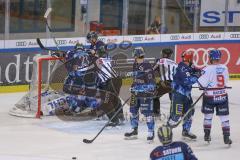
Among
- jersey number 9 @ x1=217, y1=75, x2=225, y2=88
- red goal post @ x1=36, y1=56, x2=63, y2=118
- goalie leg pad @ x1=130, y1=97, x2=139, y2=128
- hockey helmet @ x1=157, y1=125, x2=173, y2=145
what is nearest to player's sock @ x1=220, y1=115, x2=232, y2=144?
jersey number 9 @ x1=217, y1=75, x2=225, y2=88

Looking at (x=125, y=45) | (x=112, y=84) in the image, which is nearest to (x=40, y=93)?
(x=112, y=84)

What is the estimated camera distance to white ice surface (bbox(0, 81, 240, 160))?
933 centimetres

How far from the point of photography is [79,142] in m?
10.1

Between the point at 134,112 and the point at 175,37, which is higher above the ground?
the point at 175,37

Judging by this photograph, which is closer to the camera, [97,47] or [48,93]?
[97,47]

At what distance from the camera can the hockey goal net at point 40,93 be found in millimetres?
11742

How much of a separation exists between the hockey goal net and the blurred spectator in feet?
13.0

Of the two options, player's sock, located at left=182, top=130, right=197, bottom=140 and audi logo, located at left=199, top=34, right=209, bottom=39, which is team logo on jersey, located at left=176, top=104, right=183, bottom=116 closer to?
player's sock, located at left=182, top=130, right=197, bottom=140

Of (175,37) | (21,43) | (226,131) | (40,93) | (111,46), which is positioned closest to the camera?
(226,131)

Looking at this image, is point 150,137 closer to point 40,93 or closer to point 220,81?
Result: point 220,81

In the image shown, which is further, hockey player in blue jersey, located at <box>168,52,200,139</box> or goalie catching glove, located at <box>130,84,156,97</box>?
goalie catching glove, located at <box>130,84,156,97</box>

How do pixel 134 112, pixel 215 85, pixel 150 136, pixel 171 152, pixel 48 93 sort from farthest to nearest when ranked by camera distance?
pixel 48 93 → pixel 134 112 → pixel 150 136 → pixel 215 85 → pixel 171 152

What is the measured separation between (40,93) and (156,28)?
14.9 feet

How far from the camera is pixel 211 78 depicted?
9.70 metres
